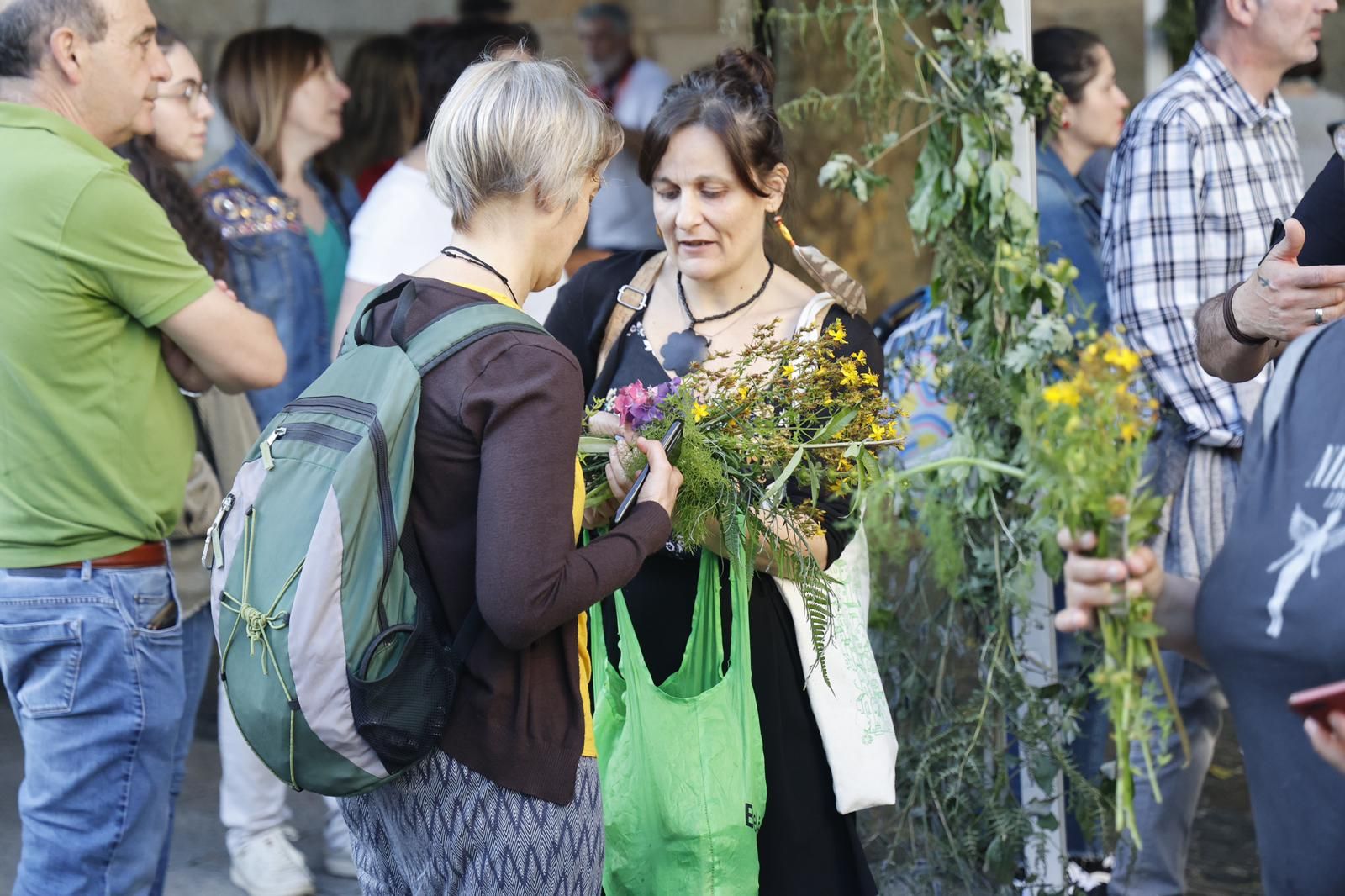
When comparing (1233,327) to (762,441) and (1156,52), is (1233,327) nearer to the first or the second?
(762,441)

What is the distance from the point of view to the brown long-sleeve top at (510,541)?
191 centimetres

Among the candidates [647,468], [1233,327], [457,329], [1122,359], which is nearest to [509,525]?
[457,329]

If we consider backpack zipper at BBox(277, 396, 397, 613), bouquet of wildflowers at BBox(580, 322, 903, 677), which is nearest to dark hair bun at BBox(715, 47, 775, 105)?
bouquet of wildflowers at BBox(580, 322, 903, 677)

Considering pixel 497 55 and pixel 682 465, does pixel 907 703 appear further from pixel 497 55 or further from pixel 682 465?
pixel 497 55

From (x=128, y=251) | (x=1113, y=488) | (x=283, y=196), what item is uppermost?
(x=283, y=196)

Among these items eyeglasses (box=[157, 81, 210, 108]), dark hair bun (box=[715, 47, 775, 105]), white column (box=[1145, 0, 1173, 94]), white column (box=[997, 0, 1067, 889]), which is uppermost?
white column (box=[1145, 0, 1173, 94])

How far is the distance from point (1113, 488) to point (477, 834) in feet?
3.35

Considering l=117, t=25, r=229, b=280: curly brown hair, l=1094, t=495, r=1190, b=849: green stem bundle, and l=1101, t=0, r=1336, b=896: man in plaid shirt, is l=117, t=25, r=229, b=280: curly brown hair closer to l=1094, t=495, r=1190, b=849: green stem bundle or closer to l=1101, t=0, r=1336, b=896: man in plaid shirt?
l=1101, t=0, r=1336, b=896: man in plaid shirt

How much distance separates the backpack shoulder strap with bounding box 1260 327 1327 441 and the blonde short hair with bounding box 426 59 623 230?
99 cm

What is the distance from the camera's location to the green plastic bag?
2455 mm

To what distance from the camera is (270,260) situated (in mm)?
4180

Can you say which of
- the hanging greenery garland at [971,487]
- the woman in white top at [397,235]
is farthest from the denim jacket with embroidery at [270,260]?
the hanging greenery garland at [971,487]

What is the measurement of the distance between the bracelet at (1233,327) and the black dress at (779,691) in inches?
24.6

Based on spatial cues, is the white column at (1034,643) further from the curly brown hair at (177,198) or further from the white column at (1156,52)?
the curly brown hair at (177,198)
